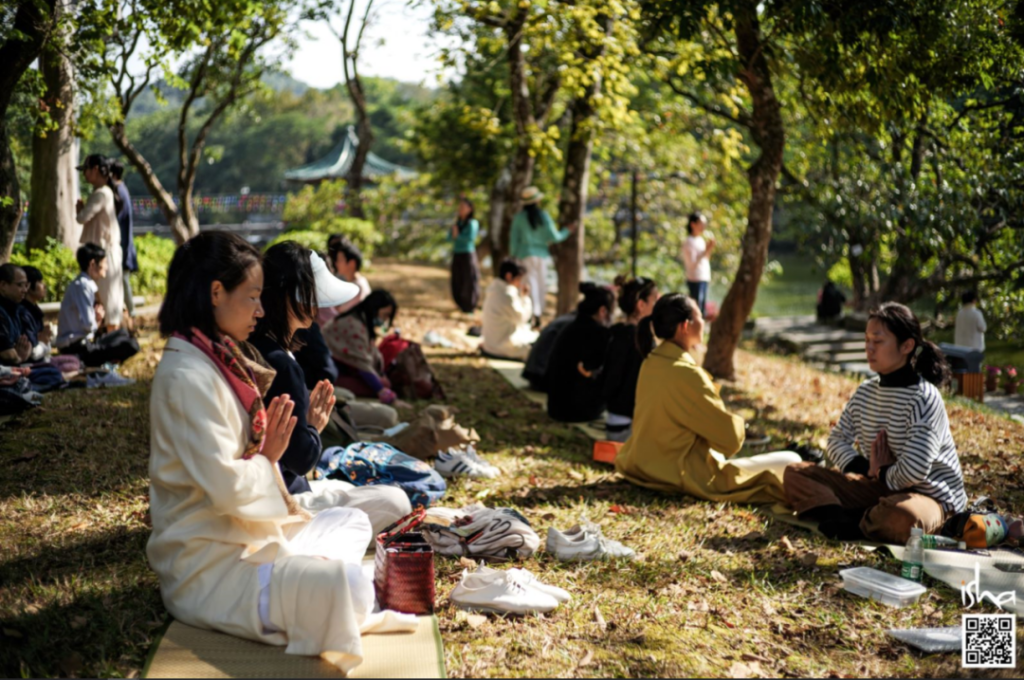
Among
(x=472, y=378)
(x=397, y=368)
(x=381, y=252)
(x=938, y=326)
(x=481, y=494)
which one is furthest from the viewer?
(x=381, y=252)

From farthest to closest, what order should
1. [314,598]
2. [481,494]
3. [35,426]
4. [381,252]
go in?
1. [381,252]
2. [35,426]
3. [481,494]
4. [314,598]

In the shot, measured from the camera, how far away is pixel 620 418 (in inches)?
301

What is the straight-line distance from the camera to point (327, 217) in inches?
914

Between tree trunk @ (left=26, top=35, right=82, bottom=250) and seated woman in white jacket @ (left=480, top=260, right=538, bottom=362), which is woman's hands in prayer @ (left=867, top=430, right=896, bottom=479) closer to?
seated woman in white jacket @ (left=480, top=260, right=538, bottom=362)

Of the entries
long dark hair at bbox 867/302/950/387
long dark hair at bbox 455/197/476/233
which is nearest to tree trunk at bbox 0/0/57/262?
long dark hair at bbox 867/302/950/387

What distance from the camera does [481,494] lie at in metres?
6.08

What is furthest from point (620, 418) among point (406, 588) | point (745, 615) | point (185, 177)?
point (185, 177)

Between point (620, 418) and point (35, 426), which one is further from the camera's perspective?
point (620, 418)

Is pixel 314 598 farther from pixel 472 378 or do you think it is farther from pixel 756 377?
pixel 756 377

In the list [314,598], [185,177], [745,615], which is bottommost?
[745,615]

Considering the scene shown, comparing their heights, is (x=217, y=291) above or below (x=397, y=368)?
above

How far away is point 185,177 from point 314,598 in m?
12.0

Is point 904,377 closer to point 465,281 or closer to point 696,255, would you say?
point 696,255

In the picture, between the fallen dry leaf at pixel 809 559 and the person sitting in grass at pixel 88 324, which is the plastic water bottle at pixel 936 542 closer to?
the fallen dry leaf at pixel 809 559
